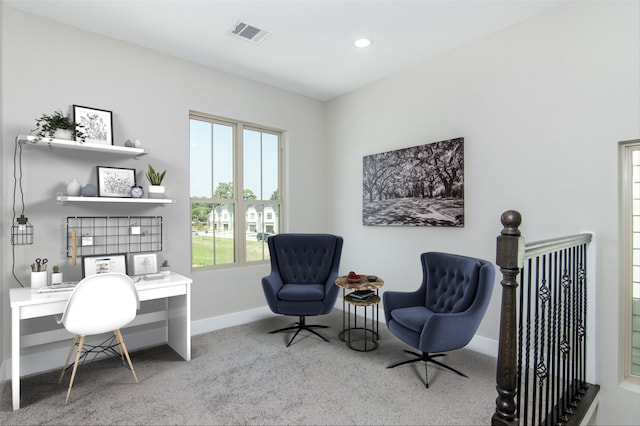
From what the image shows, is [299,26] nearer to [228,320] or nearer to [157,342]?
[228,320]

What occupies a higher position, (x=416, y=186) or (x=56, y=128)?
(x=56, y=128)

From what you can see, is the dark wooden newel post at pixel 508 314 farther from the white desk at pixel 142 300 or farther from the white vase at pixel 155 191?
the white vase at pixel 155 191

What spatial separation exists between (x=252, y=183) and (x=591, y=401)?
3.82 m

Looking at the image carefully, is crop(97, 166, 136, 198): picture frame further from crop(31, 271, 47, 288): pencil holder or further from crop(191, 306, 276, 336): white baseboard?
crop(191, 306, 276, 336): white baseboard

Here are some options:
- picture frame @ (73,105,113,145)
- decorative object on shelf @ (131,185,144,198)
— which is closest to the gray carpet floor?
decorative object on shelf @ (131,185,144,198)

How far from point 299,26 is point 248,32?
1.59 ft

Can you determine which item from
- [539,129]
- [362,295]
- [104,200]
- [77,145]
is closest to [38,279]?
[104,200]

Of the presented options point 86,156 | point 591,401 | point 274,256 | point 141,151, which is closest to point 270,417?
point 274,256

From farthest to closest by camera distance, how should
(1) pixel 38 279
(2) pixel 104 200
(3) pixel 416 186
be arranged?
(3) pixel 416 186 < (2) pixel 104 200 < (1) pixel 38 279

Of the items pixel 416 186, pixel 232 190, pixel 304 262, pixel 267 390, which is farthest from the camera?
pixel 232 190

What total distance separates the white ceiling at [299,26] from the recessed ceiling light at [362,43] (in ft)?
A: 0.19

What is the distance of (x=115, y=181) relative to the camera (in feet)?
10.5

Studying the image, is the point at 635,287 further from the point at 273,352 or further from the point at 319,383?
the point at 273,352

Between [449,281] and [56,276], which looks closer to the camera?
[56,276]
